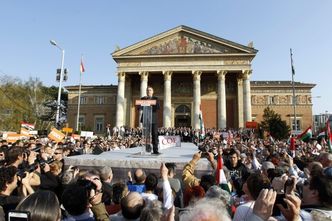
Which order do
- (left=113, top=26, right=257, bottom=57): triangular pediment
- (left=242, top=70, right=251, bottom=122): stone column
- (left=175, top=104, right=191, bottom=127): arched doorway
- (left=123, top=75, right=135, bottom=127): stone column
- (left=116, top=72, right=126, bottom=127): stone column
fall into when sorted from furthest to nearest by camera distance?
(left=175, top=104, right=191, bottom=127): arched doorway < (left=123, top=75, right=135, bottom=127): stone column < (left=113, top=26, right=257, bottom=57): triangular pediment < (left=116, top=72, right=126, bottom=127): stone column < (left=242, top=70, right=251, bottom=122): stone column

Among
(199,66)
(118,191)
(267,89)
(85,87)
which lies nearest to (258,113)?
(267,89)

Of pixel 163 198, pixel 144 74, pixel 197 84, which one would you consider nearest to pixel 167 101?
pixel 197 84

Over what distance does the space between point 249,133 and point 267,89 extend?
15745mm

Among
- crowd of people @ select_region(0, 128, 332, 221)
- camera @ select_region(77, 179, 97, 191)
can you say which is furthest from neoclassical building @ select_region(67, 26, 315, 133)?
camera @ select_region(77, 179, 97, 191)

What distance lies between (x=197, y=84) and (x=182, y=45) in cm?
735

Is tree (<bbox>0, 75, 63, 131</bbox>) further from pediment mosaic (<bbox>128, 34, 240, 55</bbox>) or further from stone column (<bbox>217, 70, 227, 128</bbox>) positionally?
stone column (<bbox>217, 70, 227, 128</bbox>)

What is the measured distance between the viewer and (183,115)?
47250 mm

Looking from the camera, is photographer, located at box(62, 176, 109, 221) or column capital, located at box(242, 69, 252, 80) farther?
column capital, located at box(242, 69, 252, 80)

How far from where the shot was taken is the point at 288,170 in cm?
569

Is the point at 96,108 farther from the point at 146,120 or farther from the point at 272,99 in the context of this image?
the point at 146,120

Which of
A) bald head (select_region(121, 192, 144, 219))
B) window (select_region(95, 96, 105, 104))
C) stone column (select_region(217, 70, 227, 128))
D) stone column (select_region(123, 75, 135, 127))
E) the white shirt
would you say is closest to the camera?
the white shirt

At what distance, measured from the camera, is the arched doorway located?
4722 centimetres

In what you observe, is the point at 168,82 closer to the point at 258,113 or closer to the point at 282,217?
the point at 258,113

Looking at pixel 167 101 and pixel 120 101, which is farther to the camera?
pixel 120 101
